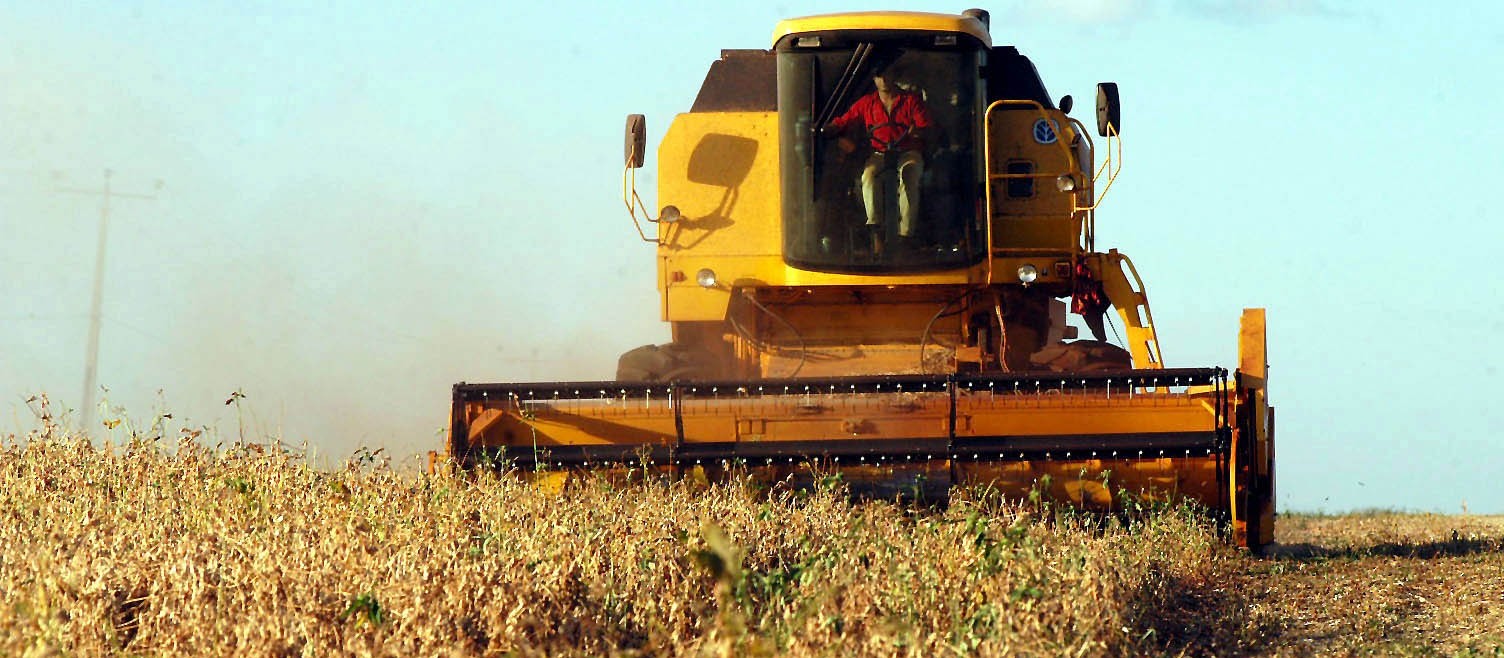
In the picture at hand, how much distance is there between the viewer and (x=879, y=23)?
34.9ft

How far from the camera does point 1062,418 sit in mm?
9062

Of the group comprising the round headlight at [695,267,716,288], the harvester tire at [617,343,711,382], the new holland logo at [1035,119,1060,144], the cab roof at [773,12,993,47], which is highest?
the cab roof at [773,12,993,47]

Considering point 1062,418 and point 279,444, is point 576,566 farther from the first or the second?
point 1062,418

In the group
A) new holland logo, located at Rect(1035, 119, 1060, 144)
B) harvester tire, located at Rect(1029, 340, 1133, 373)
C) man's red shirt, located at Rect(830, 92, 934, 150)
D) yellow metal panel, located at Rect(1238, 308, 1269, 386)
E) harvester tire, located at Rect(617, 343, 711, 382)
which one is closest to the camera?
yellow metal panel, located at Rect(1238, 308, 1269, 386)

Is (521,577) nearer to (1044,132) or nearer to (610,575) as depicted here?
(610,575)

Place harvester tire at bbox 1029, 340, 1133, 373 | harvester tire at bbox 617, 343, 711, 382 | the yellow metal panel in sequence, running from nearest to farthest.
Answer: the yellow metal panel < harvester tire at bbox 1029, 340, 1133, 373 < harvester tire at bbox 617, 343, 711, 382

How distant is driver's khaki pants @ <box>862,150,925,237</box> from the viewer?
10422mm

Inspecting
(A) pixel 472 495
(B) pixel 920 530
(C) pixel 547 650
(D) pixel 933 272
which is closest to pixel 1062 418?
(D) pixel 933 272

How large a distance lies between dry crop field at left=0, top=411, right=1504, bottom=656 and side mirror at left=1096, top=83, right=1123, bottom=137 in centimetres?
248

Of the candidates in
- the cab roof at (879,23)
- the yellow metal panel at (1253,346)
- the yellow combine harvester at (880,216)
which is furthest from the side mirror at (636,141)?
the yellow metal panel at (1253,346)

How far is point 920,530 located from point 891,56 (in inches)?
167

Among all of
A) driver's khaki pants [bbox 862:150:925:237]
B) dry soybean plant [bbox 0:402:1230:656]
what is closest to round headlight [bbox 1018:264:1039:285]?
driver's khaki pants [bbox 862:150:925:237]

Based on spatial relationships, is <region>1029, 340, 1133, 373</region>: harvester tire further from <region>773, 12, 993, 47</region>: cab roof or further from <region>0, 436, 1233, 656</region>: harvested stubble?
<region>0, 436, 1233, 656</region>: harvested stubble

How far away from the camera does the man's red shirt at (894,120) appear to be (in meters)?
10.5
